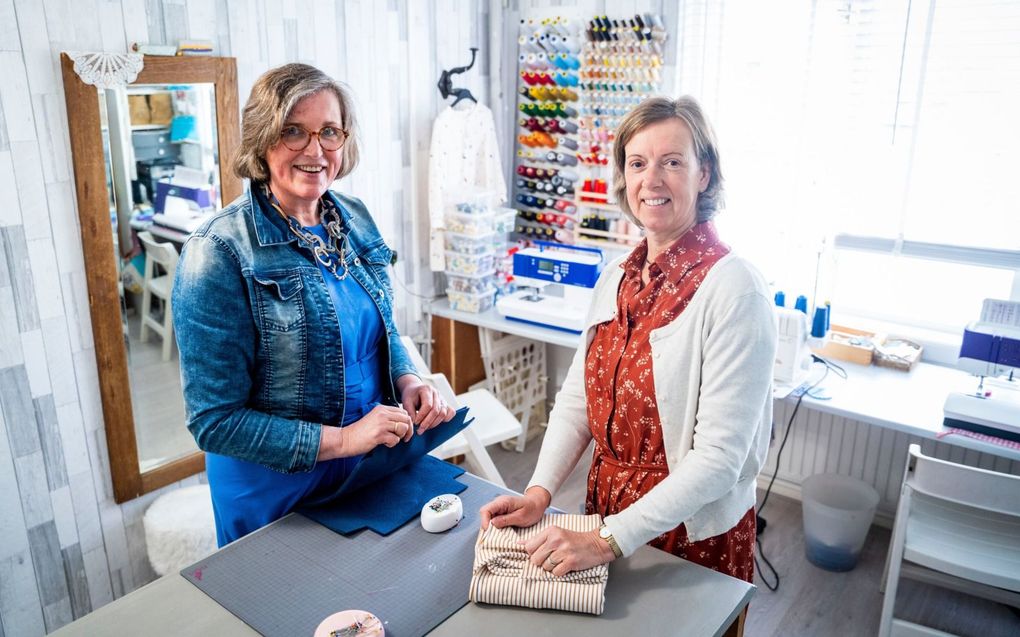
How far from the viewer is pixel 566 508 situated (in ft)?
10.4

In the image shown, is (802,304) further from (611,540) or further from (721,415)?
(611,540)

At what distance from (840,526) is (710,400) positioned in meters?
1.75

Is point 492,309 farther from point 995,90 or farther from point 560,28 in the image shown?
point 995,90

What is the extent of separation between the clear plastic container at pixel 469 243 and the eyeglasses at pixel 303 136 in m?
1.73

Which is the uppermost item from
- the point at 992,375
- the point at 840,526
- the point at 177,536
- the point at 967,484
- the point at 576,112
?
the point at 576,112

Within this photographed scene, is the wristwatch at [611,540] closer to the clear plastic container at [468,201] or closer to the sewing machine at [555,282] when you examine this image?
the sewing machine at [555,282]

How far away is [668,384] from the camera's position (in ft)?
4.48

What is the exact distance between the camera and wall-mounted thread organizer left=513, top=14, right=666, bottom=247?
3.26m

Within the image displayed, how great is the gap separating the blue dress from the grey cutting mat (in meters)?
0.06

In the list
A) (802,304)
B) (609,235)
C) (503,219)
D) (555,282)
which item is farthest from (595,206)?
(802,304)

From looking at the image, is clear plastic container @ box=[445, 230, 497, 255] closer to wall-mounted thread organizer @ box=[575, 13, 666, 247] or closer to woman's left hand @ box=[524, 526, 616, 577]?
wall-mounted thread organizer @ box=[575, 13, 666, 247]

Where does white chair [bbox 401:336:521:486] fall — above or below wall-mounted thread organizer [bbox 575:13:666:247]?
below

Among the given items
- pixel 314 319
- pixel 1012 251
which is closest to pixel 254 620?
pixel 314 319

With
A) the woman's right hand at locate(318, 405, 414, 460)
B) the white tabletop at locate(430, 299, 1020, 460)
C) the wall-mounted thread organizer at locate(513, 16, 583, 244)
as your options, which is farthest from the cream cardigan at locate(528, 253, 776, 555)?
the wall-mounted thread organizer at locate(513, 16, 583, 244)
